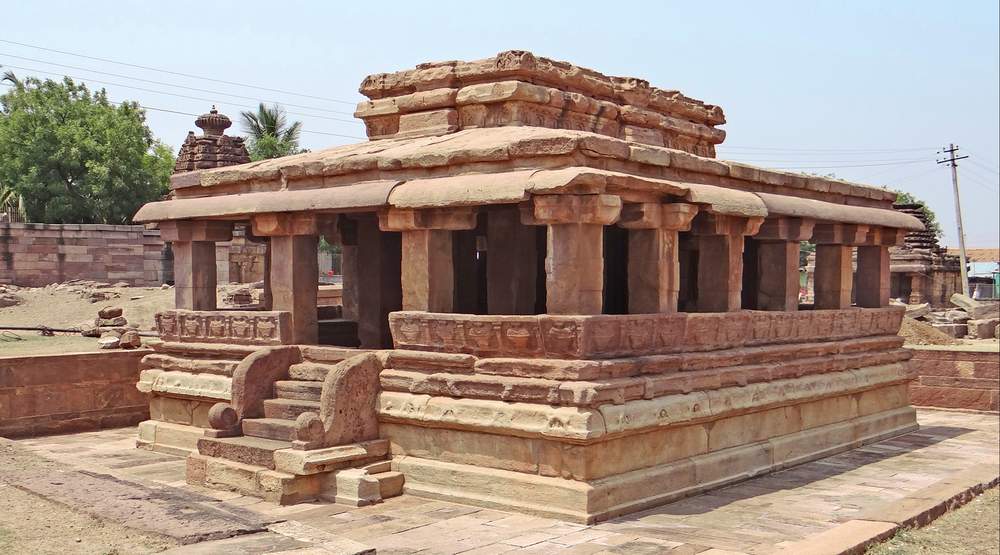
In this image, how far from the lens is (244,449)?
8102 mm

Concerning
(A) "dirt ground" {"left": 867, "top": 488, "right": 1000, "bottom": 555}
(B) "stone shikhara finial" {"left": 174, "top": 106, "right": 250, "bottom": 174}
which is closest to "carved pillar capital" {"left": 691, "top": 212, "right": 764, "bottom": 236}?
(A) "dirt ground" {"left": 867, "top": 488, "right": 1000, "bottom": 555}

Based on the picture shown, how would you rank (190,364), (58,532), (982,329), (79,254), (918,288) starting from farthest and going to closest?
(918,288)
(79,254)
(982,329)
(190,364)
(58,532)

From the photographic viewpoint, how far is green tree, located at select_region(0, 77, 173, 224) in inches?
1298

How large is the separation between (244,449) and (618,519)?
3021 mm

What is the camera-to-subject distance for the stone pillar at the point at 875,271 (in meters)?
12.1

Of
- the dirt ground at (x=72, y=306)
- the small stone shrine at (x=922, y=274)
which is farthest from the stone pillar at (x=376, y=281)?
the small stone shrine at (x=922, y=274)

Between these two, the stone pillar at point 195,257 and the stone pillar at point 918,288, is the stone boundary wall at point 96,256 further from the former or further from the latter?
the stone pillar at point 918,288

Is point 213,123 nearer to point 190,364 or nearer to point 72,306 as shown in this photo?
point 72,306

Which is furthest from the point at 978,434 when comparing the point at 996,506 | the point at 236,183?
the point at 236,183

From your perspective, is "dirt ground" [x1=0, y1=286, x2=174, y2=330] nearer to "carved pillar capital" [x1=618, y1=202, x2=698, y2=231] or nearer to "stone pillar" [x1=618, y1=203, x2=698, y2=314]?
"stone pillar" [x1=618, y1=203, x2=698, y2=314]

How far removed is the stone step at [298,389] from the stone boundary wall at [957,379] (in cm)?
950

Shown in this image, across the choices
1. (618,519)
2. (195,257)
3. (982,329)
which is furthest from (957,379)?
(195,257)

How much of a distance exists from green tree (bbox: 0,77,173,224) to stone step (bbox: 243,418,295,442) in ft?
89.6

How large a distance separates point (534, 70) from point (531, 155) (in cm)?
189
